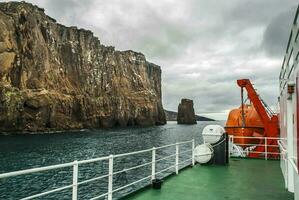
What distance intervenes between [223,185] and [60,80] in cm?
9368

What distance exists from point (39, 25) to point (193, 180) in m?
96.1

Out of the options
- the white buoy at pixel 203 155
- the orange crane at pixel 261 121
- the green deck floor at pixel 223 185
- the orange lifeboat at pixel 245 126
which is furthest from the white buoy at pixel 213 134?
the orange lifeboat at pixel 245 126

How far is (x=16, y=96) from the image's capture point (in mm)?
74312

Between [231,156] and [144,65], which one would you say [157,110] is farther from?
[231,156]

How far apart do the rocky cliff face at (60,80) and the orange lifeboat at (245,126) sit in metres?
61.7

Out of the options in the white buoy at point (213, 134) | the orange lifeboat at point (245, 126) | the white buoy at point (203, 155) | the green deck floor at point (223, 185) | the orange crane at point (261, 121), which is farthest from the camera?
the orange lifeboat at point (245, 126)

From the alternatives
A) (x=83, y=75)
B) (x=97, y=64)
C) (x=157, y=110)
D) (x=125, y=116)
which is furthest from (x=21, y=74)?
(x=157, y=110)

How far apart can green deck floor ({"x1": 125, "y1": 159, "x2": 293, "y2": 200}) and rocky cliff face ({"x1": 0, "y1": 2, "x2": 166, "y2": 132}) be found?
67.7 meters

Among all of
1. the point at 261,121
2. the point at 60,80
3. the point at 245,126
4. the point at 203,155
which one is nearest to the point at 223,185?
the point at 203,155

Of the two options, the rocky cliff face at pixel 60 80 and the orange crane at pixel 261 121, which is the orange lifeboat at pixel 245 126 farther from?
the rocky cliff face at pixel 60 80

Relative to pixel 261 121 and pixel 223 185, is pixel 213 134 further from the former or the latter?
pixel 261 121

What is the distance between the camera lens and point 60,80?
321 feet

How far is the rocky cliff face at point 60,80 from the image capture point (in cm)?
7588

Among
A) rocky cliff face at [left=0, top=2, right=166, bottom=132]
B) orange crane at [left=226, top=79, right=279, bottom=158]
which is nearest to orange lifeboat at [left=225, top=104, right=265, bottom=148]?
orange crane at [left=226, top=79, right=279, bottom=158]
